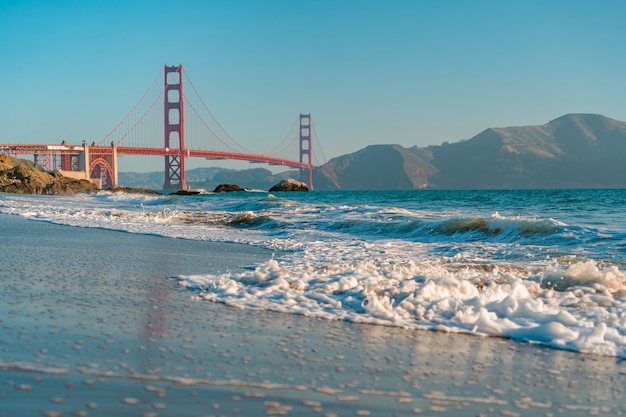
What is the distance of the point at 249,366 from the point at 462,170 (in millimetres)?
113604

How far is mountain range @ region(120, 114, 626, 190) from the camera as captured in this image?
3944 inches

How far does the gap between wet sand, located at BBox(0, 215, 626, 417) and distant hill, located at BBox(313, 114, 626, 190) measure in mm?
89114

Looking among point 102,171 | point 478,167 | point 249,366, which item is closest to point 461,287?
point 249,366

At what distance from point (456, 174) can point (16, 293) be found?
361ft

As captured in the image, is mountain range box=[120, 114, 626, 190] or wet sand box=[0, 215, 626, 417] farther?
mountain range box=[120, 114, 626, 190]

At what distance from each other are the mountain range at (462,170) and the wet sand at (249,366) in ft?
282

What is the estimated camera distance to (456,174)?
110250 mm

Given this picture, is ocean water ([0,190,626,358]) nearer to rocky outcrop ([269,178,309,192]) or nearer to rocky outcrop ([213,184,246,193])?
rocky outcrop ([213,184,246,193])

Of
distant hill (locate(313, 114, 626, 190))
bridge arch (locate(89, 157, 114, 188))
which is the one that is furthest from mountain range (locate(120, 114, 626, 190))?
bridge arch (locate(89, 157, 114, 188))

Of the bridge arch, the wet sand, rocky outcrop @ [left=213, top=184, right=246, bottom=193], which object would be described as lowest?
the wet sand

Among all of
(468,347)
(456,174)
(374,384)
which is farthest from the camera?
(456,174)

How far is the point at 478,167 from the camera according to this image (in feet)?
366

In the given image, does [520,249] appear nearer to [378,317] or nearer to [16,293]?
[378,317]

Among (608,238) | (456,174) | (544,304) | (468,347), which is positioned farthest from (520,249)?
(456,174)
